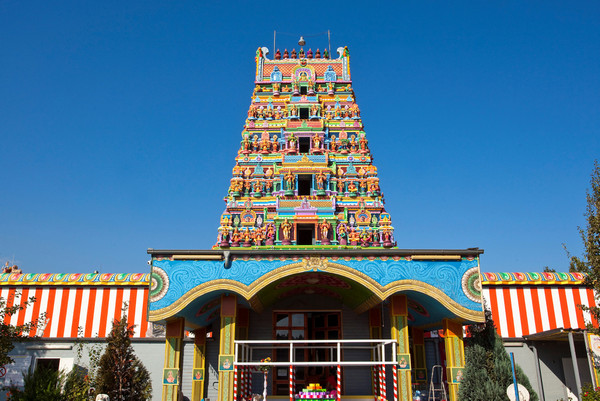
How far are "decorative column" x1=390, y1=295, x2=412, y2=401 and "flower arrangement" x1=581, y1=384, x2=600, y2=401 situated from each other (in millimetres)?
4900

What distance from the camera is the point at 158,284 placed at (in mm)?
13961

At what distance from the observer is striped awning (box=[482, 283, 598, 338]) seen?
801 inches

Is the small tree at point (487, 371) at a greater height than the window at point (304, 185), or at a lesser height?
lesser

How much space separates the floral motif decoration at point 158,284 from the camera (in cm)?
1385

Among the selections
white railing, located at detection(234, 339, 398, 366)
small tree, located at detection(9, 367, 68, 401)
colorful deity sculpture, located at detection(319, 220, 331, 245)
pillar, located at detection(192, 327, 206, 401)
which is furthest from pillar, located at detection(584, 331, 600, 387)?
small tree, located at detection(9, 367, 68, 401)

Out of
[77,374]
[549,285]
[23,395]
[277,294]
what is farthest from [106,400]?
[549,285]

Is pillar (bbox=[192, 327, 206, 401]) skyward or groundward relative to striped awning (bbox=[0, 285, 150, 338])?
groundward

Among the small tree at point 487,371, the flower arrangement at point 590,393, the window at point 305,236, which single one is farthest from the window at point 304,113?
the flower arrangement at point 590,393

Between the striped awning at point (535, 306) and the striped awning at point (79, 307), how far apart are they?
14.8 m

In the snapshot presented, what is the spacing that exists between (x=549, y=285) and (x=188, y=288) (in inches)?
600

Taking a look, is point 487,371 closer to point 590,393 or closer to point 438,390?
point 590,393

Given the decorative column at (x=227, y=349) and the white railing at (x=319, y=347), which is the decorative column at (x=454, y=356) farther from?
the decorative column at (x=227, y=349)

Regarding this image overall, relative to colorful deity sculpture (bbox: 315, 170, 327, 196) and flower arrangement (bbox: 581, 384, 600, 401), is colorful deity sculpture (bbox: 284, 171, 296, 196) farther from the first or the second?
flower arrangement (bbox: 581, 384, 600, 401)

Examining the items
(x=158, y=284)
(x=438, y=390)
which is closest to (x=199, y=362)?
(x=158, y=284)
